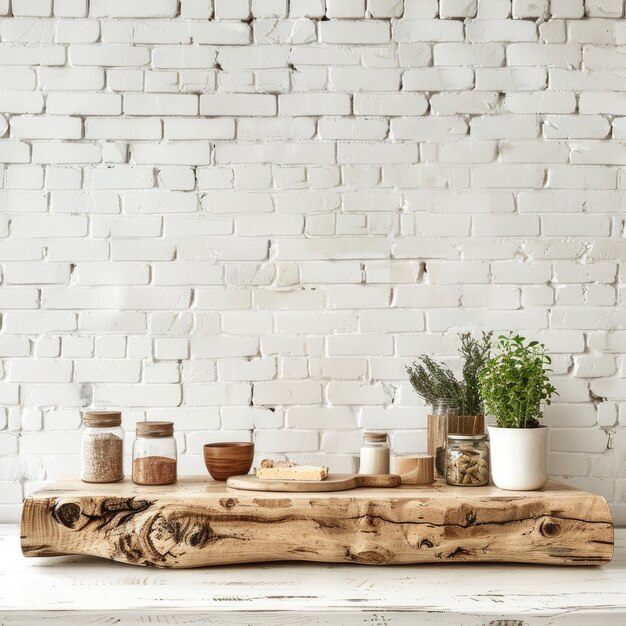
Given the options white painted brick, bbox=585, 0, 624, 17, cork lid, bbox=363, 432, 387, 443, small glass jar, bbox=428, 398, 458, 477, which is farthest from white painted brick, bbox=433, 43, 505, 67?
cork lid, bbox=363, 432, 387, 443

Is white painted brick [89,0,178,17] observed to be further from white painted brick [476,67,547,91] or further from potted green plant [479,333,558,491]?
potted green plant [479,333,558,491]

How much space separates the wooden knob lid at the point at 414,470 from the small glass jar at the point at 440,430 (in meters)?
0.09

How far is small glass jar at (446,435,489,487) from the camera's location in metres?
1.69

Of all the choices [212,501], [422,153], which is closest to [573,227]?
[422,153]

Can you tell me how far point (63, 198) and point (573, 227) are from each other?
1.42 metres

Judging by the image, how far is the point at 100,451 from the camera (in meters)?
1.70

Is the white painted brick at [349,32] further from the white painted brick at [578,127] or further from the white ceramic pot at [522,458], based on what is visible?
the white ceramic pot at [522,458]

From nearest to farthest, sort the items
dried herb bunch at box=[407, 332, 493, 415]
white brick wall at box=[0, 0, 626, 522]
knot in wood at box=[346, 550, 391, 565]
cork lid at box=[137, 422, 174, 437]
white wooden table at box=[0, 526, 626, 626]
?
white wooden table at box=[0, 526, 626, 626]
knot in wood at box=[346, 550, 391, 565]
cork lid at box=[137, 422, 174, 437]
dried herb bunch at box=[407, 332, 493, 415]
white brick wall at box=[0, 0, 626, 522]

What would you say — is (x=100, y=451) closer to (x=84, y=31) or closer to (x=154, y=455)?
(x=154, y=455)

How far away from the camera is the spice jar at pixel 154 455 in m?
1.68

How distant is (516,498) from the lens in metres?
1.55

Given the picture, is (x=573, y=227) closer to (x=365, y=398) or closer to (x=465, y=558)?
(x=365, y=398)

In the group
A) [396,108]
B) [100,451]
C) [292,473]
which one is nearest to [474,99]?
[396,108]

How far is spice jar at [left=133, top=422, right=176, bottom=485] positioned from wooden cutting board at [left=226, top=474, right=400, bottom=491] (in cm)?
15
